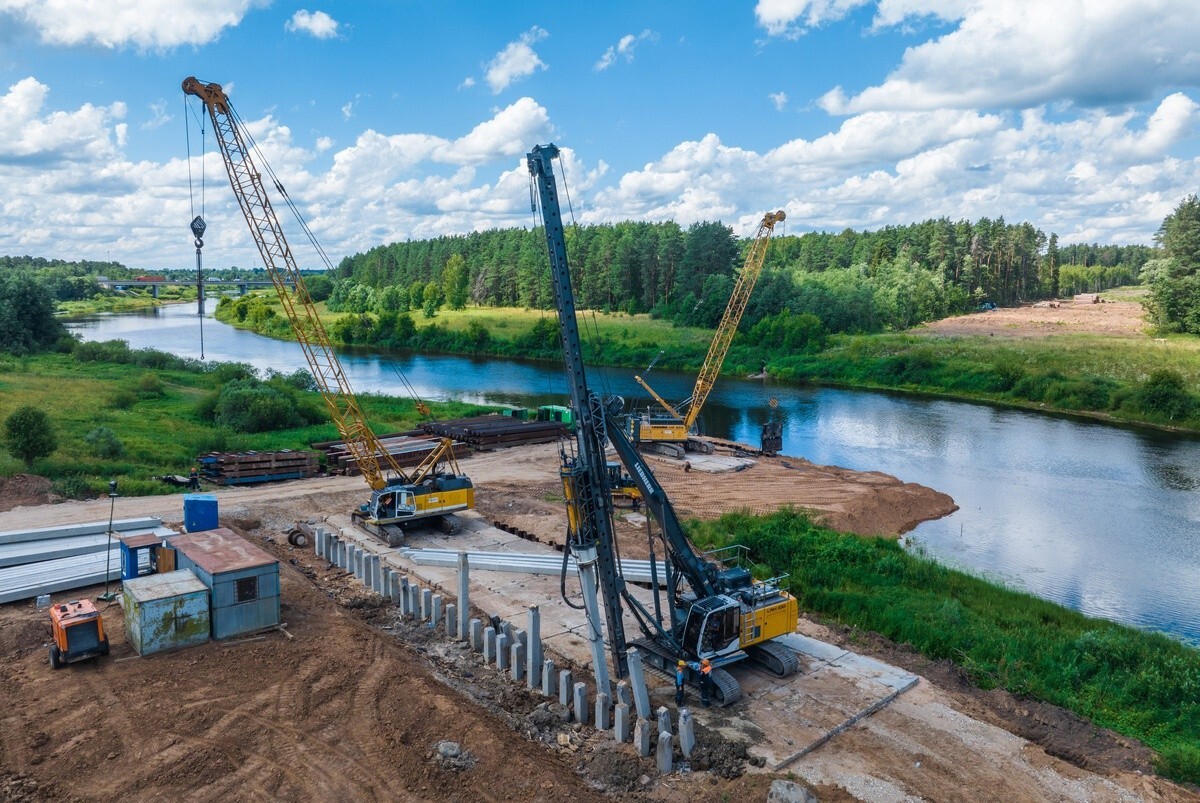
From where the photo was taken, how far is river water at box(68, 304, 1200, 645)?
26.2m

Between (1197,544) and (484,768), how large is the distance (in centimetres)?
2937

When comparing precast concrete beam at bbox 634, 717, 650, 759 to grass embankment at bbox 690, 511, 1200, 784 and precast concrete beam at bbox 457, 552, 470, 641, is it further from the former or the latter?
grass embankment at bbox 690, 511, 1200, 784

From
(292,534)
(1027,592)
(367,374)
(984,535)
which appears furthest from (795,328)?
(292,534)

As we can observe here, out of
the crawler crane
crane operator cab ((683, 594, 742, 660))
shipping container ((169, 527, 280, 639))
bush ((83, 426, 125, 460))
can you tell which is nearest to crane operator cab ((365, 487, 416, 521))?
shipping container ((169, 527, 280, 639))

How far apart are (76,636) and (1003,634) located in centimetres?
1931

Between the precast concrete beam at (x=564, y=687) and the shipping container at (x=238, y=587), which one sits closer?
the precast concrete beam at (x=564, y=687)

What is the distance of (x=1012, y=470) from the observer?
137ft

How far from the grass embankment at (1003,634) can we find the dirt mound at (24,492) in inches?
872

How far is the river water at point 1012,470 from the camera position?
26.2 metres

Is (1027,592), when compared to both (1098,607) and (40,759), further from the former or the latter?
(40,759)

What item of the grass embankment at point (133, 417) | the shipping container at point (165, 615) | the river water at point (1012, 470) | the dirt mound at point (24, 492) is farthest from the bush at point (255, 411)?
the shipping container at point (165, 615)

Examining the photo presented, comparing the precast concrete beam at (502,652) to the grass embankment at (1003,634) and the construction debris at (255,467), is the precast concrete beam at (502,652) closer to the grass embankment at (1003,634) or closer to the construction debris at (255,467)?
the grass embankment at (1003,634)

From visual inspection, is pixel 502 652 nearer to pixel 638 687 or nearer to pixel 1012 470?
pixel 638 687

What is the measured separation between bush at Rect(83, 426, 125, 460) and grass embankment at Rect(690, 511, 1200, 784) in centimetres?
2447
